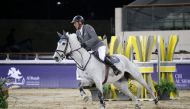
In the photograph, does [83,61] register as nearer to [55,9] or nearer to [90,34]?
[90,34]

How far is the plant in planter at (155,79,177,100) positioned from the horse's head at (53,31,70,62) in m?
5.20

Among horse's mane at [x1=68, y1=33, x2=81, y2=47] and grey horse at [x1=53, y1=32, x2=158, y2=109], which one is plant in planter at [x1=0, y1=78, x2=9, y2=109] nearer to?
grey horse at [x1=53, y1=32, x2=158, y2=109]

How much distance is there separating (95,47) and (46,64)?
11609 millimetres

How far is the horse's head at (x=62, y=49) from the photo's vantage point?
12508mm

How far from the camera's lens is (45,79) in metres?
24.5

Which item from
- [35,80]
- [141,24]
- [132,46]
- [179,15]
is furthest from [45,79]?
[132,46]

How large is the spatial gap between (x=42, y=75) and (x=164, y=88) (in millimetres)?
8815

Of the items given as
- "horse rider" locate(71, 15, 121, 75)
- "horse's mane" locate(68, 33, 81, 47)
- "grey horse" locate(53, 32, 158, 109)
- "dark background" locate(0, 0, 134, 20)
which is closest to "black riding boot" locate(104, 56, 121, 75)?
"horse rider" locate(71, 15, 121, 75)

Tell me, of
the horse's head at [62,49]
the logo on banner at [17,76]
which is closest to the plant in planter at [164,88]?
the horse's head at [62,49]

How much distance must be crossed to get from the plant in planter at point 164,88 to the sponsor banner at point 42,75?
24.9ft

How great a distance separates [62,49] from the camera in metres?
12.6

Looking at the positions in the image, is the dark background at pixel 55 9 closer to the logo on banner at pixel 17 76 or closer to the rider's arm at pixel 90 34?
the logo on banner at pixel 17 76

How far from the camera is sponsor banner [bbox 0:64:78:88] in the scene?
79.5 ft

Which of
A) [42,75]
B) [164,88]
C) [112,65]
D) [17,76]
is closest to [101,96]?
[112,65]
